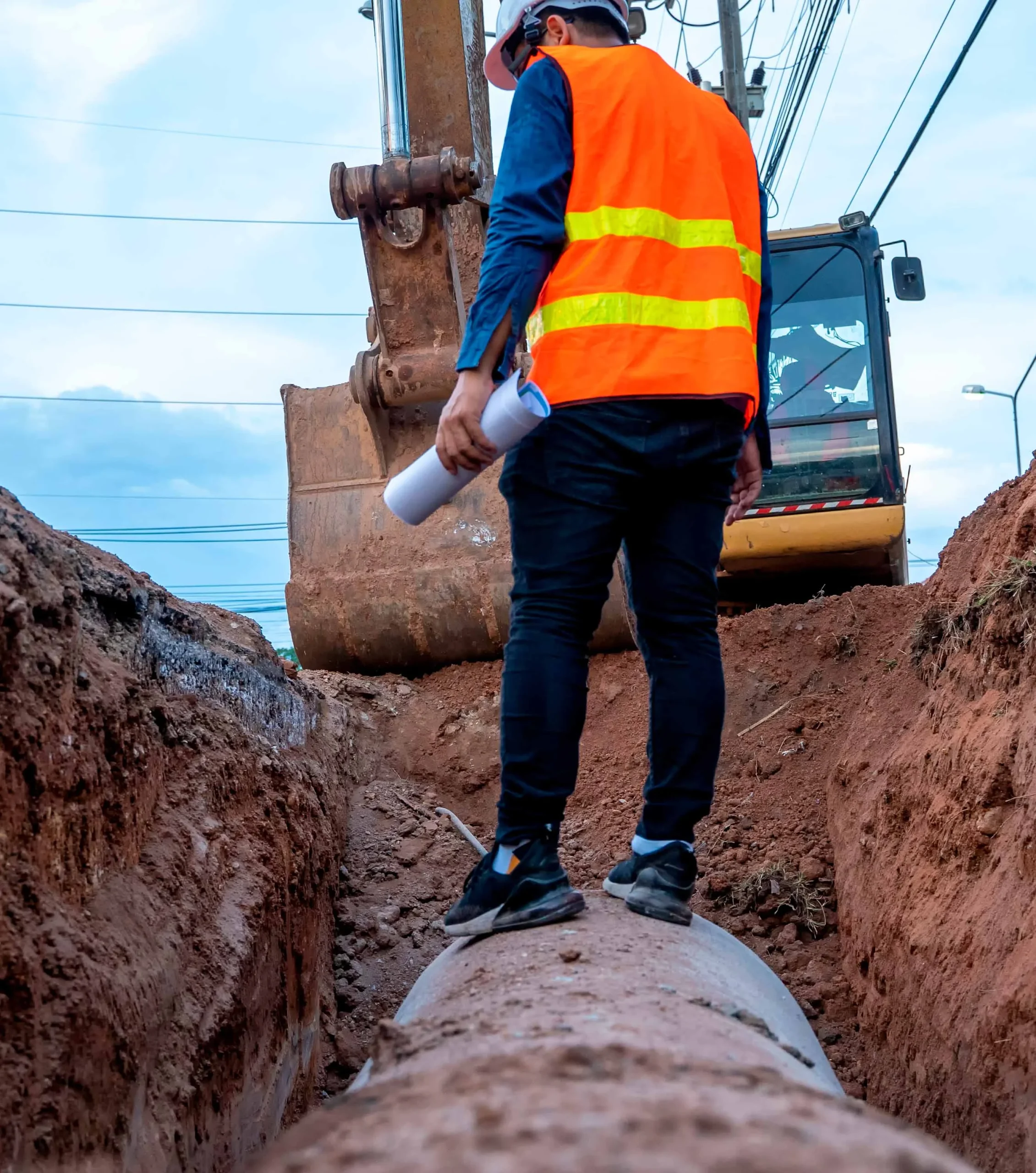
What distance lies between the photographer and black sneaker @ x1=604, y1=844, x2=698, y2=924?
2.51m

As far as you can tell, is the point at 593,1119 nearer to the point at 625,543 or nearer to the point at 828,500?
the point at 625,543

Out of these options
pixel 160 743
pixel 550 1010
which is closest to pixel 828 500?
pixel 160 743

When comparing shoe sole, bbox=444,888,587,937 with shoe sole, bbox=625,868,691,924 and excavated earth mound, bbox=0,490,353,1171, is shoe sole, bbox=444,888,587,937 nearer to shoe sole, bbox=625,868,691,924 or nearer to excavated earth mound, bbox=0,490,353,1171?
shoe sole, bbox=625,868,691,924

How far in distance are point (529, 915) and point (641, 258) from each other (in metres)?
1.37

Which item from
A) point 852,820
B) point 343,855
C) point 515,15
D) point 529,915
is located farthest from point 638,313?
point 343,855

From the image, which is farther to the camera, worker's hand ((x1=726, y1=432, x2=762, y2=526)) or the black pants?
worker's hand ((x1=726, y1=432, x2=762, y2=526))

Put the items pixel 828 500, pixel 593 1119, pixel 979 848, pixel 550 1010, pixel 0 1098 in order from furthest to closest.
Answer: pixel 828 500
pixel 979 848
pixel 550 1010
pixel 0 1098
pixel 593 1119

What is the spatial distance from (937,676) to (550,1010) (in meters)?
2.12

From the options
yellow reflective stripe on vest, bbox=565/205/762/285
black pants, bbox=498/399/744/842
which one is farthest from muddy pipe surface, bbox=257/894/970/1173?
yellow reflective stripe on vest, bbox=565/205/762/285

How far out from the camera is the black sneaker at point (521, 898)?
2395 mm

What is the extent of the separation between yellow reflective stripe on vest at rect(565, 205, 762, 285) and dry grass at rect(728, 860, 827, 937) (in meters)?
1.79

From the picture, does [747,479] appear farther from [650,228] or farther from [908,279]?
[908,279]

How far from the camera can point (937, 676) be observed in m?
3.37

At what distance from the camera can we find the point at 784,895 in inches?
133
